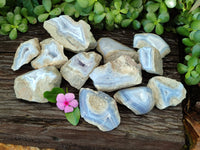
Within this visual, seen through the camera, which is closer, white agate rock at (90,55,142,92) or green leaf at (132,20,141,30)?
white agate rock at (90,55,142,92)

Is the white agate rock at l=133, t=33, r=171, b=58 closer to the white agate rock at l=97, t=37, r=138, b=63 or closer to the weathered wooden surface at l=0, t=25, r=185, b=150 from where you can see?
the white agate rock at l=97, t=37, r=138, b=63

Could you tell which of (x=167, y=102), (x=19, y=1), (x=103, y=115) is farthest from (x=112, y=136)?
(x=19, y=1)

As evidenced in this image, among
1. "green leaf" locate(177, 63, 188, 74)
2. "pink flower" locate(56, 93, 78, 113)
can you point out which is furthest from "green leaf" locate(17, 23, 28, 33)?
"green leaf" locate(177, 63, 188, 74)

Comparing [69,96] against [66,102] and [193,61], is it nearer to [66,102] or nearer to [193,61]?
[66,102]

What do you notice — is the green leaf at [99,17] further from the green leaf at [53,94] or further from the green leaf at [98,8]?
the green leaf at [53,94]

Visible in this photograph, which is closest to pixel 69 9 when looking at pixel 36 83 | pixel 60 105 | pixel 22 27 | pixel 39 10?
pixel 39 10

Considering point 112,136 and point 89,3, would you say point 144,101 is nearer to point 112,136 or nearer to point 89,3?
point 112,136
